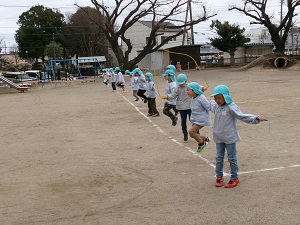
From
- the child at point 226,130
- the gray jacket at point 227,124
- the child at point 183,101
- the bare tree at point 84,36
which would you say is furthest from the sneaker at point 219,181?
the bare tree at point 84,36

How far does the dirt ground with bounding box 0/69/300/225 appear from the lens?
4238 mm

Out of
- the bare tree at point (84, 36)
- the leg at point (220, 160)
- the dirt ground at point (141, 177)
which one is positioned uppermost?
the bare tree at point (84, 36)

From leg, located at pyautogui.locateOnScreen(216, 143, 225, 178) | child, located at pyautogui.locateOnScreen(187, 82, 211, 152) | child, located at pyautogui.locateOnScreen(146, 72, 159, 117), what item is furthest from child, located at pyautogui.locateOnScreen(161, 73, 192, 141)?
child, located at pyautogui.locateOnScreen(146, 72, 159, 117)

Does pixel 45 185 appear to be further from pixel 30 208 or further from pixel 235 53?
pixel 235 53

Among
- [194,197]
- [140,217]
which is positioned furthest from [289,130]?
[140,217]

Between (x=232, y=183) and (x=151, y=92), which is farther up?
(x=151, y=92)

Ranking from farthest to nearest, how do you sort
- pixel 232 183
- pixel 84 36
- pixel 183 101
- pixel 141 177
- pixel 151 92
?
pixel 84 36 → pixel 151 92 → pixel 183 101 → pixel 141 177 → pixel 232 183

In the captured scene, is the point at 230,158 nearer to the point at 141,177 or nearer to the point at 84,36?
the point at 141,177

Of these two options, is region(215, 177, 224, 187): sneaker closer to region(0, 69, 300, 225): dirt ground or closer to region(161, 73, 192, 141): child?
region(0, 69, 300, 225): dirt ground

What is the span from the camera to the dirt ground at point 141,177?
4.24m

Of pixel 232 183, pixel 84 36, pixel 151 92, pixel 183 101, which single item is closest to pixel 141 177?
pixel 232 183

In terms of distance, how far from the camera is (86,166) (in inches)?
254

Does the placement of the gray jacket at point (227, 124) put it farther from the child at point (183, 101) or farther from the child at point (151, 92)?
the child at point (151, 92)

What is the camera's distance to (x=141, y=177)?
567 centimetres
